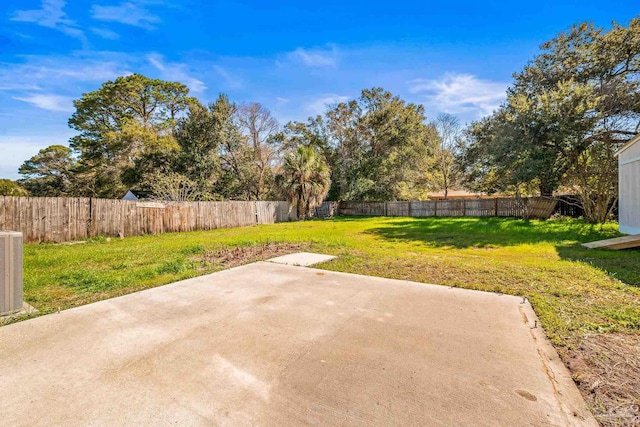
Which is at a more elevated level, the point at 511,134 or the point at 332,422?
the point at 511,134

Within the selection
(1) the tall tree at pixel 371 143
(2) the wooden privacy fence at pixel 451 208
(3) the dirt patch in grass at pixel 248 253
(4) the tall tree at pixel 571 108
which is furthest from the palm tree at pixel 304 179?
(3) the dirt patch in grass at pixel 248 253

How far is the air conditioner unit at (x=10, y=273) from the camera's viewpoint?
3035mm

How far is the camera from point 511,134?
494 inches

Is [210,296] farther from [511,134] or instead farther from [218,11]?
[511,134]

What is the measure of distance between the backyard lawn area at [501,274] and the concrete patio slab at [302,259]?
1.06 feet

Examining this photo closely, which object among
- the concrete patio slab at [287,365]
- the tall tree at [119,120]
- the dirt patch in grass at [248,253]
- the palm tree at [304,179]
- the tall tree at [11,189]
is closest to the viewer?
the concrete patio slab at [287,365]

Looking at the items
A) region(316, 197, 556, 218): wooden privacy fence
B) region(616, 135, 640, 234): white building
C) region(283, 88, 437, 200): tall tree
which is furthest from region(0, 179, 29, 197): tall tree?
region(616, 135, 640, 234): white building

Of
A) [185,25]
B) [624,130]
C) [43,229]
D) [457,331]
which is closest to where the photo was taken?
[457,331]

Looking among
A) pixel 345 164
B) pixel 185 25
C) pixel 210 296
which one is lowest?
pixel 210 296

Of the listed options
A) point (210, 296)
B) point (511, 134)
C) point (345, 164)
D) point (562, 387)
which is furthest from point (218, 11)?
point (345, 164)

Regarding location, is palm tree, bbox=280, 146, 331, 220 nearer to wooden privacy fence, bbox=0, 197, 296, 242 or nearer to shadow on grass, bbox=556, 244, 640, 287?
wooden privacy fence, bbox=0, 197, 296, 242

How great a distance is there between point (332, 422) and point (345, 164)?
22040mm

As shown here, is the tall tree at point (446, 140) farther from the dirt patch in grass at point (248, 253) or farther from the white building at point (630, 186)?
→ the dirt patch in grass at point (248, 253)

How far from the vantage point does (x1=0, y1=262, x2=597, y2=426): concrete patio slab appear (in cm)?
157
